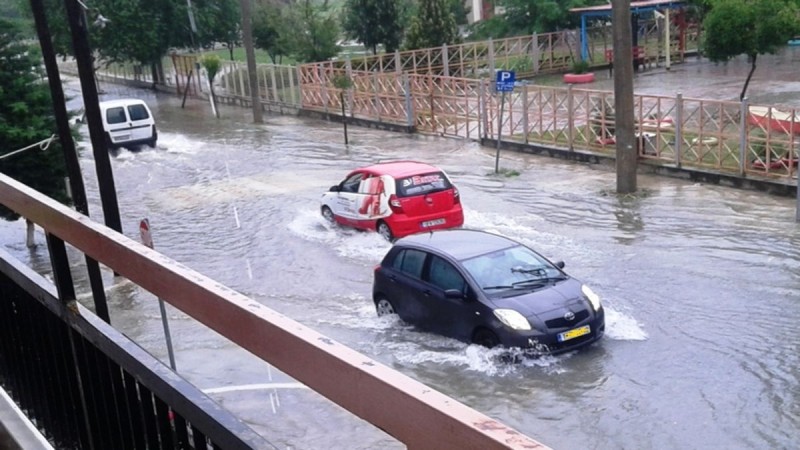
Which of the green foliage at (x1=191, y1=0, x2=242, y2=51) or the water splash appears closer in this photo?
the water splash

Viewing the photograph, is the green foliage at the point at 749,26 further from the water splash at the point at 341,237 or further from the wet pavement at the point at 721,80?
the water splash at the point at 341,237

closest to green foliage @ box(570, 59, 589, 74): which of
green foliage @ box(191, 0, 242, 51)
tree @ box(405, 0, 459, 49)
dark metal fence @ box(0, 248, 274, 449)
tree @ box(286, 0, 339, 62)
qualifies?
tree @ box(405, 0, 459, 49)

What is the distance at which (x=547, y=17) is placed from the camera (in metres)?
46.5

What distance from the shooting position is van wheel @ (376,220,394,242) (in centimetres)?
1802

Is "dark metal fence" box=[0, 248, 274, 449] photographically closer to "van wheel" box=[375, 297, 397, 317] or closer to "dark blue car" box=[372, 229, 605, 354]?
"dark blue car" box=[372, 229, 605, 354]

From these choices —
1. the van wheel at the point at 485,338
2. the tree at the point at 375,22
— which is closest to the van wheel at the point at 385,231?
the van wheel at the point at 485,338

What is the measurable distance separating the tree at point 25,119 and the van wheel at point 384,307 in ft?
28.9

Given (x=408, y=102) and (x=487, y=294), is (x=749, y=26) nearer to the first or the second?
(x=408, y=102)

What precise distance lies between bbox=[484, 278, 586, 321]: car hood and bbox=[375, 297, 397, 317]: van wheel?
217cm

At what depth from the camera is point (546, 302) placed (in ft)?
38.3

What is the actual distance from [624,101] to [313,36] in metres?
26.7

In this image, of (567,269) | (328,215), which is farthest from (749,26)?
(567,269)

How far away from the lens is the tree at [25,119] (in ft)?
61.1

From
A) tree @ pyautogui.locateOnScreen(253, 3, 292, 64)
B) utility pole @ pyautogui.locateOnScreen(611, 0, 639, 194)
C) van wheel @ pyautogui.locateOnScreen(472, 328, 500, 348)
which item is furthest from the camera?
tree @ pyautogui.locateOnScreen(253, 3, 292, 64)
